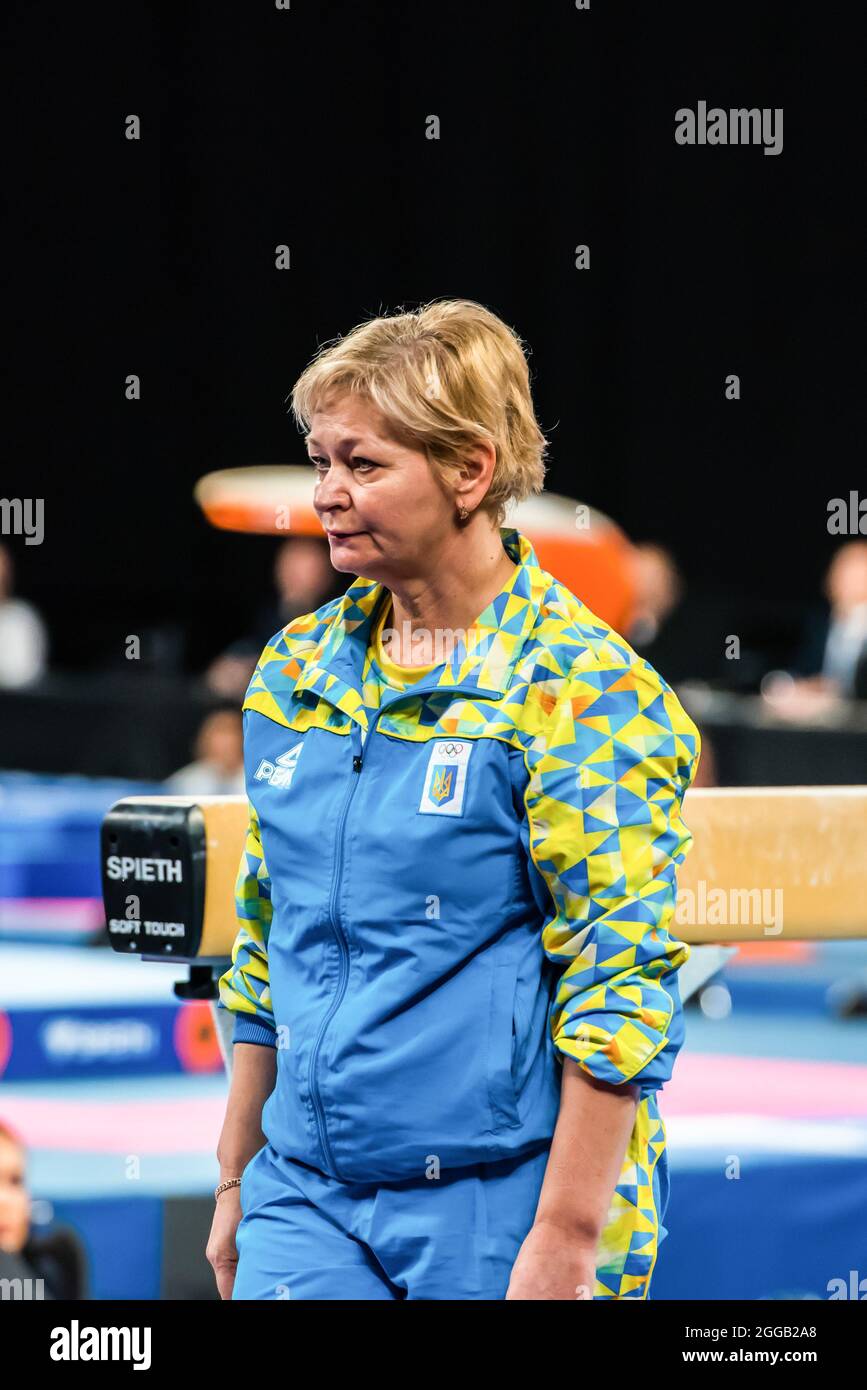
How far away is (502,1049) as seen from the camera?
1513mm

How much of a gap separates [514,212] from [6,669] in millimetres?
3981

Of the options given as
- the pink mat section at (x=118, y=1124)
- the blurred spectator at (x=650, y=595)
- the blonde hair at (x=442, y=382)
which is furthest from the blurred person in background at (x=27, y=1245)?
the blurred spectator at (x=650, y=595)

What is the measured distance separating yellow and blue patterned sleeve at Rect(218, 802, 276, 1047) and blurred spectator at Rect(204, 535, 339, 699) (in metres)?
6.48

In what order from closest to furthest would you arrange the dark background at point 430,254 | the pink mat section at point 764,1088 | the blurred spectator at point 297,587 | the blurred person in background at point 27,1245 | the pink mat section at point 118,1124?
the blurred person in background at point 27,1245 < the pink mat section at point 118,1124 < the pink mat section at point 764,1088 < the blurred spectator at point 297,587 < the dark background at point 430,254

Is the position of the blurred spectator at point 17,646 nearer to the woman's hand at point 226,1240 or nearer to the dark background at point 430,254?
the dark background at point 430,254

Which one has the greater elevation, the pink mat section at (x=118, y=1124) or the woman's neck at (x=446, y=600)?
the woman's neck at (x=446, y=600)

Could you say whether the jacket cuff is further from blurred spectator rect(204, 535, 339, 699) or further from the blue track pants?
blurred spectator rect(204, 535, 339, 699)

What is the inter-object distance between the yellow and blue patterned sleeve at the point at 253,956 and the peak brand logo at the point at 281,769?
0.09 m

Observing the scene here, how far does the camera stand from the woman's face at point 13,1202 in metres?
3.01

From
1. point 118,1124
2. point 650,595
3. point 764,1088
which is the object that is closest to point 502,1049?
point 118,1124

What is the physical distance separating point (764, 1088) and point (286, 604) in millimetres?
5158

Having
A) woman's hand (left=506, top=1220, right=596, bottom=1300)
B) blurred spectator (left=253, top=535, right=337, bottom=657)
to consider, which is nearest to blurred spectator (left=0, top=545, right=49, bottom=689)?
blurred spectator (left=253, top=535, right=337, bottom=657)

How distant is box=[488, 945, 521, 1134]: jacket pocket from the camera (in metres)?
1.51

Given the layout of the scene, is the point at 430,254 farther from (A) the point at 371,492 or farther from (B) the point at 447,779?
(B) the point at 447,779
